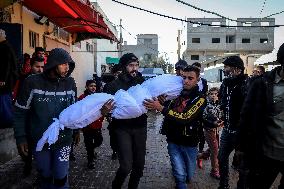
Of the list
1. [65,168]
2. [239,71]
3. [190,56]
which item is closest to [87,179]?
[65,168]

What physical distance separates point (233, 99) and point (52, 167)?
8.80 feet

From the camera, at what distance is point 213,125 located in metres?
5.71

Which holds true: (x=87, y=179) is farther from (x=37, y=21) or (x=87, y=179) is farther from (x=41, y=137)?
(x=37, y=21)

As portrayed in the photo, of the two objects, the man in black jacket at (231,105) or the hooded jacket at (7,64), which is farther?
the man in black jacket at (231,105)

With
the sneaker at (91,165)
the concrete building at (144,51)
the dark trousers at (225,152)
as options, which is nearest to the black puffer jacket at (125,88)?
the dark trousers at (225,152)

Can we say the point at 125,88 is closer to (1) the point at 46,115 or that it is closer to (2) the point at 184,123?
(2) the point at 184,123

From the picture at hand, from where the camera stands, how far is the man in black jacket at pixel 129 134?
4324 millimetres

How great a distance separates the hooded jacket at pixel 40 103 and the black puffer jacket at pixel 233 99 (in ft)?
7.82

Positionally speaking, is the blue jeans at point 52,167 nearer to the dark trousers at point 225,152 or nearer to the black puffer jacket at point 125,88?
the black puffer jacket at point 125,88

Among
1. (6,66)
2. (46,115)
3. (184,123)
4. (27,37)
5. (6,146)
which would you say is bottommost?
(6,146)

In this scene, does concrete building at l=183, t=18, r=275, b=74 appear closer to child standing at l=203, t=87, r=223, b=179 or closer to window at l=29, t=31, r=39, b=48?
window at l=29, t=31, r=39, b=48

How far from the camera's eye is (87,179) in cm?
592

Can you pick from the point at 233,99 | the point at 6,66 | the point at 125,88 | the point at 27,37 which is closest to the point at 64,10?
the point at 27,37

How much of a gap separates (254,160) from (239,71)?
1.88 m
